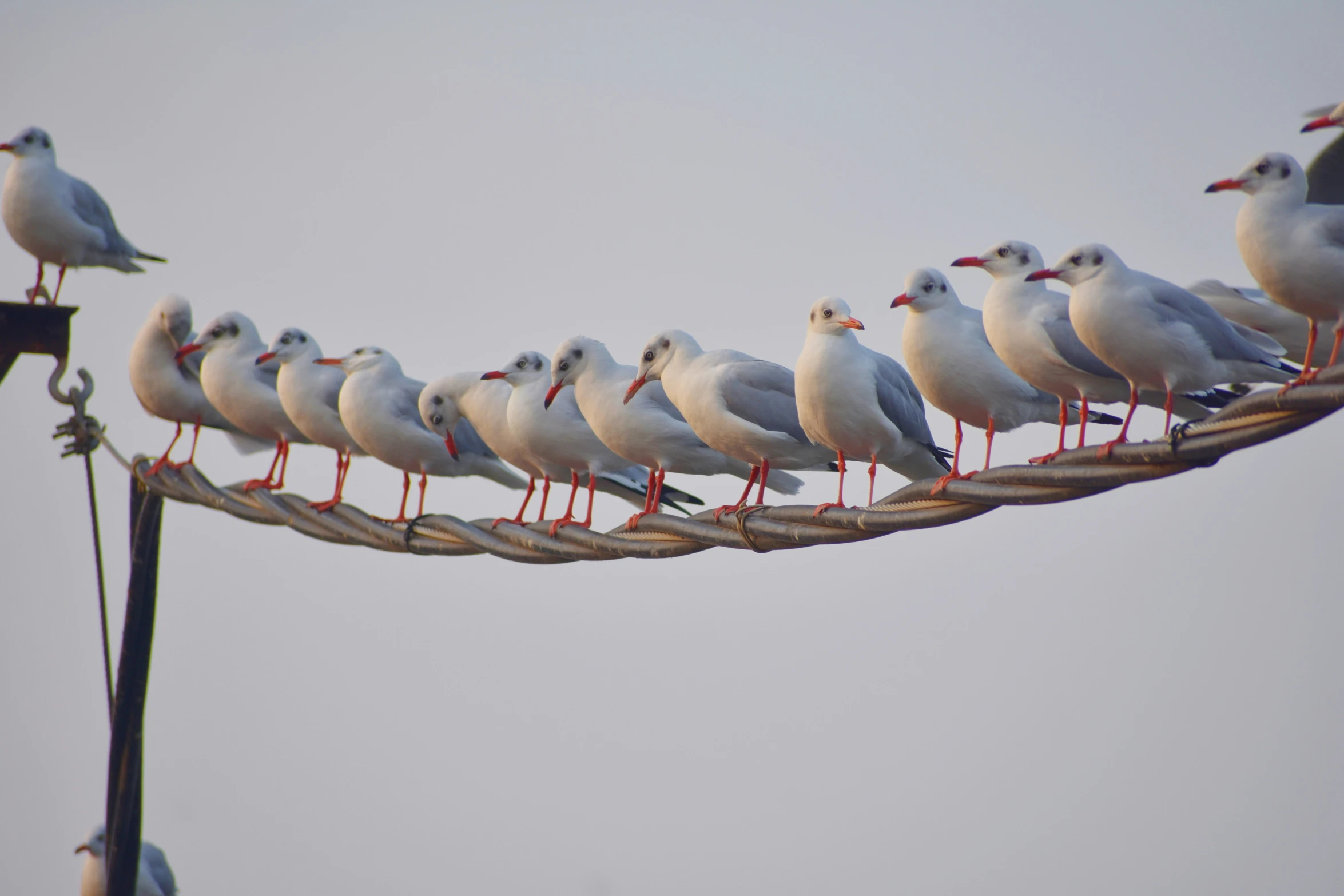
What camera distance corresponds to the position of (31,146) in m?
10.4

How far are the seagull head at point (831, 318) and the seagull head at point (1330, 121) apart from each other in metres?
1.50

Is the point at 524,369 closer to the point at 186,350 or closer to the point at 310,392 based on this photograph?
the point at 310,392

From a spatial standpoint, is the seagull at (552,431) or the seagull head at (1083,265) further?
the seagull at (552,431)

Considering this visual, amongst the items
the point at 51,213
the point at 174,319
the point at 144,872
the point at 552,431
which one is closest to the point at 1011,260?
the point at 552,431

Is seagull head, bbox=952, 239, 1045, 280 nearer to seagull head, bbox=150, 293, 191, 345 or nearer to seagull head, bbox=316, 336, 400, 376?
seagull head, bbox=316, 336, 400, 376

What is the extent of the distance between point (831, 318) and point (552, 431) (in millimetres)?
1915

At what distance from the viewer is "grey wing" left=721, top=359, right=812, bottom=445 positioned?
17.2 ft

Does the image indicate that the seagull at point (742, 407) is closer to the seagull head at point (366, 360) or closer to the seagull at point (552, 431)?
the seagull at point (552, 431)

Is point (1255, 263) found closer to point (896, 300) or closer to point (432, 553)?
point (896, 300)

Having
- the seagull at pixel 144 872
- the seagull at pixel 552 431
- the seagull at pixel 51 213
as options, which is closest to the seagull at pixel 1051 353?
the seagull at pixel 552 431

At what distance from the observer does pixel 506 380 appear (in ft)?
22.4

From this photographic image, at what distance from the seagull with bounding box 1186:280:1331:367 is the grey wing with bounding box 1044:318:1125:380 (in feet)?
1.31

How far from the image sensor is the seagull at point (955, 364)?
483cm

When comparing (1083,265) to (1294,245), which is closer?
(1294,245)
